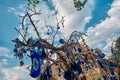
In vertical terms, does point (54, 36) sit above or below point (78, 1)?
below

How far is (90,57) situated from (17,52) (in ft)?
11.1

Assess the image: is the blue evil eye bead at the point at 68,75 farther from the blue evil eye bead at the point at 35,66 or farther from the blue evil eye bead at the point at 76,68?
the blue evil eye bead at the point at 35,66

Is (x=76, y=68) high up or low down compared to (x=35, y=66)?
up

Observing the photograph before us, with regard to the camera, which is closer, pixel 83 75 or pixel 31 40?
pixel 31 40

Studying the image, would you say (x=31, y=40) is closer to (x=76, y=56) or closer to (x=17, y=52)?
(x=17, y=52)

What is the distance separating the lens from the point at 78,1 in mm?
12367

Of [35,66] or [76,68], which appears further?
[76,68]

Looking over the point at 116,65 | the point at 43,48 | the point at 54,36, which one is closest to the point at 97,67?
the point at 116,65

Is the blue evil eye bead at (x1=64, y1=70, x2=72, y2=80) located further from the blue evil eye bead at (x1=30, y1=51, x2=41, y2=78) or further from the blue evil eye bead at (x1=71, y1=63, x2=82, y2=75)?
the blue evil eye bead at (x1=30, y1=51, x2=41, y2=78)

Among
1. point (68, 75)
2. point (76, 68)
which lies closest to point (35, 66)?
point (68, 75)

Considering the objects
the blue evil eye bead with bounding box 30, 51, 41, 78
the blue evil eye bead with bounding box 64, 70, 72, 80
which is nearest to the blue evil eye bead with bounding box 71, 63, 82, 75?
the blue evil eye bead with bounding box 64, 70, 72, 80

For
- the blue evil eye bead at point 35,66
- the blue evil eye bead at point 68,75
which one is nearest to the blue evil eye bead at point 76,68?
the blue evil eye bead at point 68,75

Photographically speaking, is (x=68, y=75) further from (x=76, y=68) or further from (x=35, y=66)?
(x=35, y=66)

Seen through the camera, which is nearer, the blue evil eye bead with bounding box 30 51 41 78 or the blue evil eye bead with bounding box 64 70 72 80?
the blue evil eye bead with bounding box 30 51 41 78
